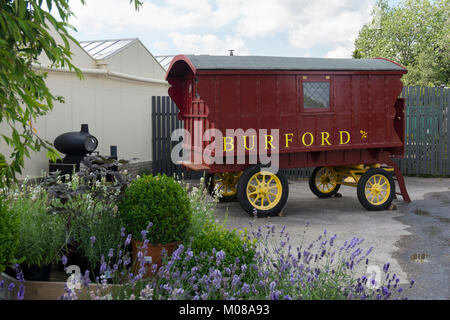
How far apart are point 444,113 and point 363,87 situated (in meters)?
6.49

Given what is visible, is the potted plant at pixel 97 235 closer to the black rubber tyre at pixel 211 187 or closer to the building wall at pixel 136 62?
the black rubber tyre at pixel 211 187

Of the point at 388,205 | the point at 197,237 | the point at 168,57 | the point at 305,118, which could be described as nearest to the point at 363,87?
the point at 305,118

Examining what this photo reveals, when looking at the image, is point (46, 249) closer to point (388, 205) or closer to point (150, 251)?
point (150, 251)

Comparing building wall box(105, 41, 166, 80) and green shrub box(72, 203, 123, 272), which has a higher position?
building wall box(105, 41, 166, 80)

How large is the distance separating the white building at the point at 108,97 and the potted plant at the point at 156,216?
5472 mm

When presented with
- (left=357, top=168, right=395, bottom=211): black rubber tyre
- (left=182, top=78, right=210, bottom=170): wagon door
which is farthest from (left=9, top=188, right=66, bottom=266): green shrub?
(left=357, top=168, right=395, bottom=211): black rubber tyre

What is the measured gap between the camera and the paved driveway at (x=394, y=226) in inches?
207

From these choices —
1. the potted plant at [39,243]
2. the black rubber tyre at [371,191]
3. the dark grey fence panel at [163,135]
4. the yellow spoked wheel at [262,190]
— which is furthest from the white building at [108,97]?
the black rubber tyre at [371,191]

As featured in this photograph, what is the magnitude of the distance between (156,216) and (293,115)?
4.58 m

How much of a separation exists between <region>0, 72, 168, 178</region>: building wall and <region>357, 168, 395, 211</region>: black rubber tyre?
5.23m

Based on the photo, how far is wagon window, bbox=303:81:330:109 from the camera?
845 centimetres

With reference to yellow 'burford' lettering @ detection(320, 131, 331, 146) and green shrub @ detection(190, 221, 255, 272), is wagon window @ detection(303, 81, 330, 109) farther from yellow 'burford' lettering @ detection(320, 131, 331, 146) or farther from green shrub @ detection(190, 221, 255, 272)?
green shrub @ detection(190, 221, 255, 272)

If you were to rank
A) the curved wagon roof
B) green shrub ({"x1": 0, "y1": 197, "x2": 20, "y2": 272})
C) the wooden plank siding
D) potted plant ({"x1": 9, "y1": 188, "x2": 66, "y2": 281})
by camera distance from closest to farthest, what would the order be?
1. green shrub ({"x1": 0, "y1": 197, "x2": 20, "y2": 272})
2. potted plant ({"x1": 9, "y1": 188, "x2": 66, "y2": 281})
3. the curved wagon roof
4. the wooden plank siding

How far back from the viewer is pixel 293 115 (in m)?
8.32
